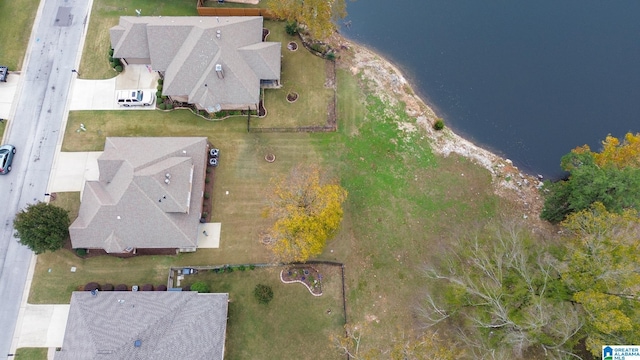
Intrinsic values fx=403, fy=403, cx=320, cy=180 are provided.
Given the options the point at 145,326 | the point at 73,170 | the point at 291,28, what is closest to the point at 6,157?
the point at 73,170

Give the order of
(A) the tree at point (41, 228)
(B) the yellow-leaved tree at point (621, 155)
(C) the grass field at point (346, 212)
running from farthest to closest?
(C) the grass field at point (346, 212) < (B) the yellow-leaved tree at point (621, 155) < (A) the tree at point (41, 228)

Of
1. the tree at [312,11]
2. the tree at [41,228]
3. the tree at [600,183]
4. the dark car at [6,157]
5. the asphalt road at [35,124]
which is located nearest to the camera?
the tree at [600,183]

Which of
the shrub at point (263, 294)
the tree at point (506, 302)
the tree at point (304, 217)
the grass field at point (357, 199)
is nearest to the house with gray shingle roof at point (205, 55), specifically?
the grass field at point (357, 199)

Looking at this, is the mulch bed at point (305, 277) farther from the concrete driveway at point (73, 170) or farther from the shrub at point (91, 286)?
the concrete driveway at point (73, 170)

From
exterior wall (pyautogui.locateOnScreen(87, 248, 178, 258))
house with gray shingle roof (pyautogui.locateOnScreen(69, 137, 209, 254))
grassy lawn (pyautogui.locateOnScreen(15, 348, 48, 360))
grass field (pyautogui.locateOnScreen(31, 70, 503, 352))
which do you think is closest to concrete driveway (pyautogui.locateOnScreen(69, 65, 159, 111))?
grass field (pyautogui.locateOnScreen(31, 70, 503, 352))

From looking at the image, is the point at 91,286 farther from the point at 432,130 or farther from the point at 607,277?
the point at 607,277

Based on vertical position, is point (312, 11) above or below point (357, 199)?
above

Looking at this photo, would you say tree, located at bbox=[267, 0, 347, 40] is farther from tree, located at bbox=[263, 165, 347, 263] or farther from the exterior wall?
the exterior wall
